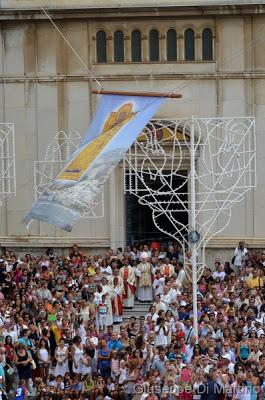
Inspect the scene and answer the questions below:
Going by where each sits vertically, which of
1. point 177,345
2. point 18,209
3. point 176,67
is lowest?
point 177,345

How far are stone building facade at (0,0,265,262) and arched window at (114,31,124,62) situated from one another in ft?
0.11

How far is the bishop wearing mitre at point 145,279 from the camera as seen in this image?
57.0 metres

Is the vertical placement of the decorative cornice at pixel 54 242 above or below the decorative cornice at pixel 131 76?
below

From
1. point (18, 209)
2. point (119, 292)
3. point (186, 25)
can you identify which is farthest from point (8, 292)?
point (186, 25)

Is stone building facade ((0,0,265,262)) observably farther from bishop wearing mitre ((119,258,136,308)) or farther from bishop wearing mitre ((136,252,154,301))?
bishop wearing mitre ((119,258,136,308))

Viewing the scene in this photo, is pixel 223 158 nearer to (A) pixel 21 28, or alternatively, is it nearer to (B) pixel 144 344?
(A) pixel 21 28

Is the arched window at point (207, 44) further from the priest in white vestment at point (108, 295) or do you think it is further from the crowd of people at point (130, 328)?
the priest in white vestment at point (108, 295)

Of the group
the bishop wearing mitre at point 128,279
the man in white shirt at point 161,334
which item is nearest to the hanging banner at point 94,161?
the man in white shirt at point 161,334

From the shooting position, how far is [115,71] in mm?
62438

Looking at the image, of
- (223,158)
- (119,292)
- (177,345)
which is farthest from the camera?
(223,158)

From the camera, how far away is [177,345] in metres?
49.4

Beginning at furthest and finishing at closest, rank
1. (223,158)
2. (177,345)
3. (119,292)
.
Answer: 1. (223,158)
2. (119,292)
3. (177,345)

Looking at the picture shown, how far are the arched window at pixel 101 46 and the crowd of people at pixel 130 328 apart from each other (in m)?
6.71

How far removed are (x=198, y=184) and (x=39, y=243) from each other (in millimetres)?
5614
